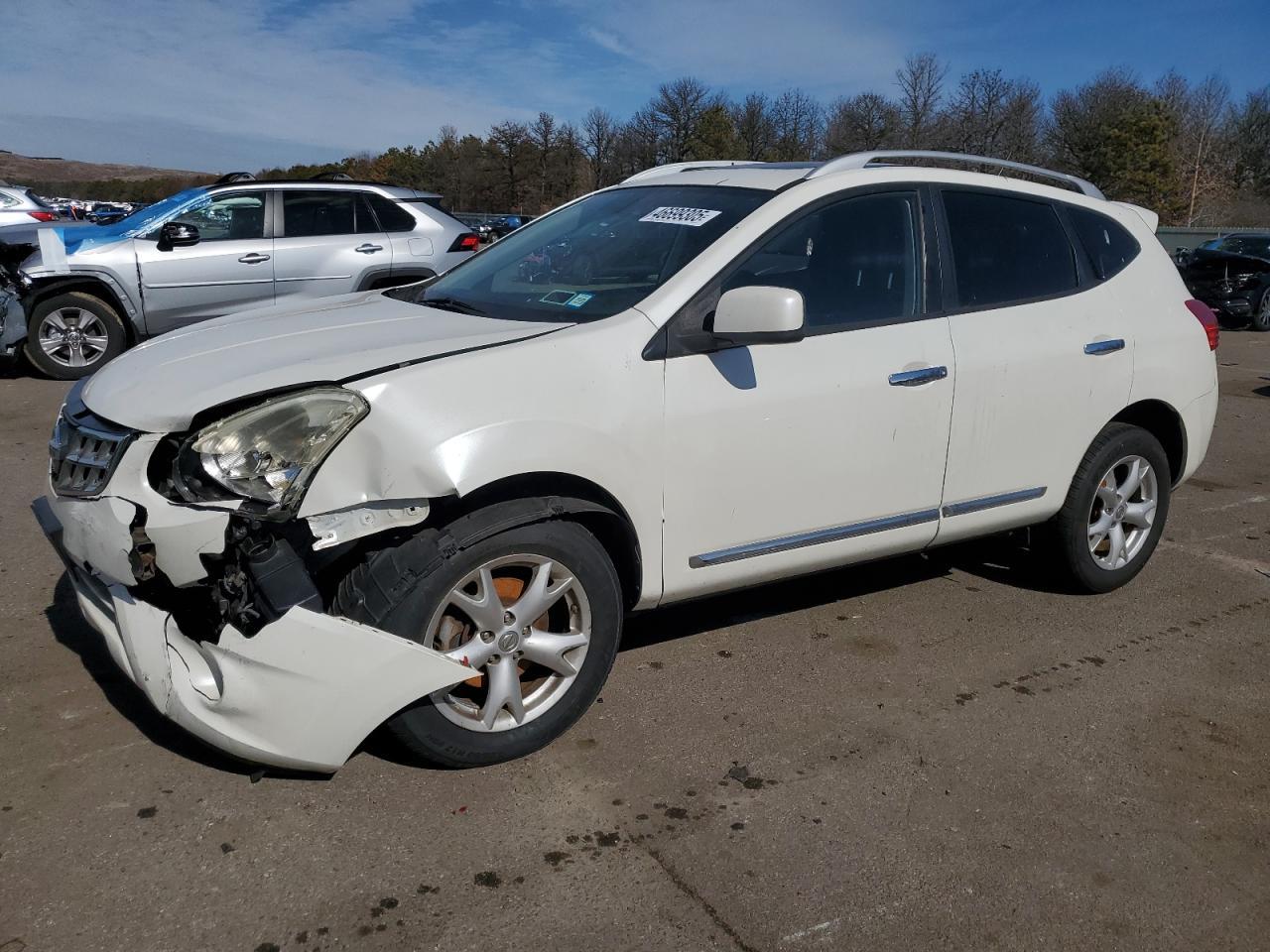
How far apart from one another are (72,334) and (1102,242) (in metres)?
8.38

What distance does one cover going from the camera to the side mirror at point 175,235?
29.4 feet

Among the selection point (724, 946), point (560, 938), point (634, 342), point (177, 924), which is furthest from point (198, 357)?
point (724, 946)

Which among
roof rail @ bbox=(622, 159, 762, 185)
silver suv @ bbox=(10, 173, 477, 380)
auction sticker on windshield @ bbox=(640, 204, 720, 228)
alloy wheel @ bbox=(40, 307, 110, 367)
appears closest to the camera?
auction sticker on windshield @ bbox=(640, 204, 720, 228)

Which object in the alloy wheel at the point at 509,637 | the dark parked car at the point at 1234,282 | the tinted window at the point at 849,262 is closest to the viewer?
the alloy wheel at the point at 509,637

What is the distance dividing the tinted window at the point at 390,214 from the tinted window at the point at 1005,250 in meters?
6.69

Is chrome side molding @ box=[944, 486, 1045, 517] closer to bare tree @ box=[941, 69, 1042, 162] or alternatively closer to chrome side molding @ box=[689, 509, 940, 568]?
chrome side molding @ box=[689, 509, 940, 568]

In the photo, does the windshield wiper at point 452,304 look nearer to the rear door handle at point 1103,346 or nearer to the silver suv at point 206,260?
the rear door handle at point 1103,346

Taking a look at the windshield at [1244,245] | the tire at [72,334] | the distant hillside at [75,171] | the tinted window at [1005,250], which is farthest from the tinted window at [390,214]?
the distant hillside at [75,171]

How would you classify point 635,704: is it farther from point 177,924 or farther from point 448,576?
point 177,924

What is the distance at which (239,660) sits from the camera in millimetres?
2693

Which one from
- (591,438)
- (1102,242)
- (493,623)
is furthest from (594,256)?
(1102,242)

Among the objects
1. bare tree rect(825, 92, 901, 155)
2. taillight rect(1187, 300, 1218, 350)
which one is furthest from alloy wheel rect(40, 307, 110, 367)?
bare tree rect(825, 92, 901, 155)

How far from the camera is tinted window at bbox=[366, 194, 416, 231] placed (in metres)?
9.72

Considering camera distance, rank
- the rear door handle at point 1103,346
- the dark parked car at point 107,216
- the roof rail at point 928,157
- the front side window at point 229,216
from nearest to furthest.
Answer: the roof rail at point 928,157 → the rear door handle at point 1103,346 → the front side window at point 229,216 → the dark parked car at point 107,216
